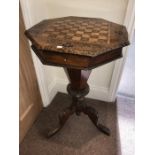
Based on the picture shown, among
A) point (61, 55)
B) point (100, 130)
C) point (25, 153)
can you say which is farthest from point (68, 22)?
point (25, 153)

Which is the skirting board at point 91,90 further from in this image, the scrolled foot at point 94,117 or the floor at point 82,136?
the scrolled foot at point 94,117

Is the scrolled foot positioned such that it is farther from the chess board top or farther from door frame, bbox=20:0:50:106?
the chess board top

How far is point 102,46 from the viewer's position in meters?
0.89

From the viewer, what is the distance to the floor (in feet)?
4.46

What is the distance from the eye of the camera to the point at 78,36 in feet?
3.24

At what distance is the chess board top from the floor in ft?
2.78

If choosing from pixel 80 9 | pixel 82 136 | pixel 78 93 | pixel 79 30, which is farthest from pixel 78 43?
pixel 82 136

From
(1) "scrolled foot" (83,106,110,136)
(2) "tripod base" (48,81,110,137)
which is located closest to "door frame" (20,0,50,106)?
(2) "tripod base" (48,81,110,137)

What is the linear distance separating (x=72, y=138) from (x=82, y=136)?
9 cm

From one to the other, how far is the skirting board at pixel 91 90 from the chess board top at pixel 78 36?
0.74 metres

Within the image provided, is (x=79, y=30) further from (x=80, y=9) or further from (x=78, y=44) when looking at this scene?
(x=80, y=9)

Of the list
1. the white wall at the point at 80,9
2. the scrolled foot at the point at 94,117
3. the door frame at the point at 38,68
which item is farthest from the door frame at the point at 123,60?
the door frame at the point at 38,68
